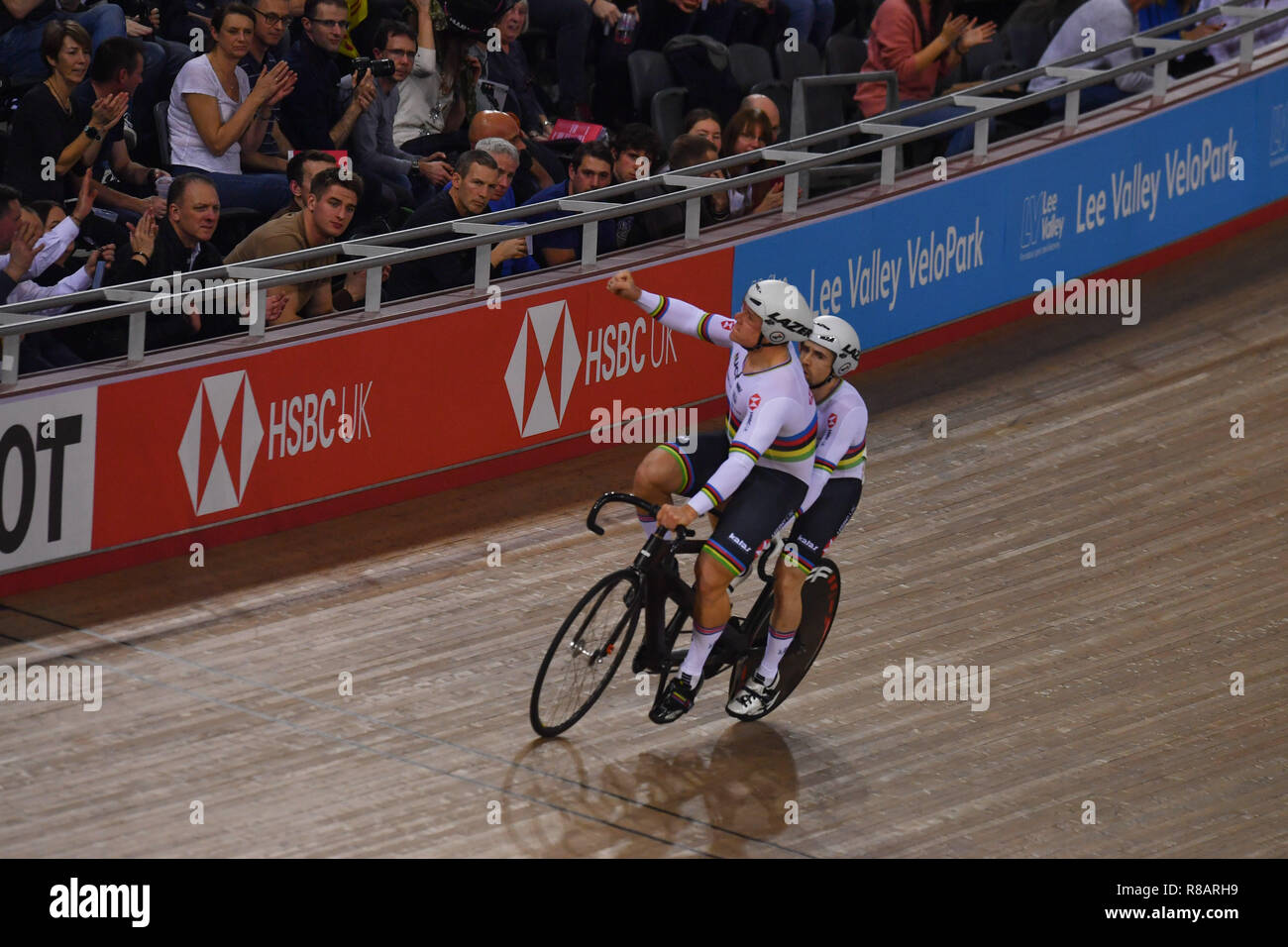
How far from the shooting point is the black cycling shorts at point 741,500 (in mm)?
6590

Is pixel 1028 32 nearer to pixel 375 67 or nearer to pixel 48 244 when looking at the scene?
pixel 375 67

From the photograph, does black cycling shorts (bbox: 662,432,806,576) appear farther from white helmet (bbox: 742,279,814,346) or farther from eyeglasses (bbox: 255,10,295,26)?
eyeglasses (bbox: 255,10,295,26)

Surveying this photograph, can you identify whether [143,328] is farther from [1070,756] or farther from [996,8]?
[996,8]

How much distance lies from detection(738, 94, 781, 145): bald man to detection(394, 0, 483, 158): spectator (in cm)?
150

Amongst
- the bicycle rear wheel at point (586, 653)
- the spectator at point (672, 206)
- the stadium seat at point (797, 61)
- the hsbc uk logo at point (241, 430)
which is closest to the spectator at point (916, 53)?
the stadium seat at point (797, 61)

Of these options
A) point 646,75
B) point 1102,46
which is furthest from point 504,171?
point 1102,46

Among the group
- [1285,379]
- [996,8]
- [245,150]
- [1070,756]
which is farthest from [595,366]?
[996,8]

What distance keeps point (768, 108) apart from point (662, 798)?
5.11 meters

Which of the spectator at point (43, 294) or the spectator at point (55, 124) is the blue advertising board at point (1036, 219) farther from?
the spectator at point (43, 294)

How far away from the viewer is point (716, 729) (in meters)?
7.06

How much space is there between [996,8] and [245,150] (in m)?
6.70

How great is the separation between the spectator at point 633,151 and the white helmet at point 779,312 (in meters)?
3.17

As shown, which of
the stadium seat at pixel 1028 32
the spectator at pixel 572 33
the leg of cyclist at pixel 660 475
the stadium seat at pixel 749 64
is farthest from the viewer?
the stadium seat at pixel 1028 32

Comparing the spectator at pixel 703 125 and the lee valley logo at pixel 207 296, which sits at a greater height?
the spectator at pixel 703 125
